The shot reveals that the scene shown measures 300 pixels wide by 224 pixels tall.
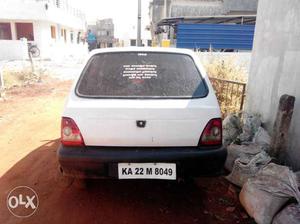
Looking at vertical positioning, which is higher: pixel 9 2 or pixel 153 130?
pixel 9 2

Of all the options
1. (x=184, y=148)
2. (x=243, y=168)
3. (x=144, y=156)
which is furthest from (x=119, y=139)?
(x=243, y=168)

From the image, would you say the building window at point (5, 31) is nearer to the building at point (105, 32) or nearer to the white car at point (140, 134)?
the building at point (105, 32)

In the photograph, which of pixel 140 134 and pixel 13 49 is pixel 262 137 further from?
pixel 13 49

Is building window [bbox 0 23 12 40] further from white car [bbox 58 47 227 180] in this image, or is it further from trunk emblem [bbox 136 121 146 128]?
trunk emblem [bbox 136 121 146 128]

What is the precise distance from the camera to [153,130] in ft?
8.29

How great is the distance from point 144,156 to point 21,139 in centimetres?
321

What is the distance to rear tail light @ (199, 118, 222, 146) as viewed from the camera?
260 cm

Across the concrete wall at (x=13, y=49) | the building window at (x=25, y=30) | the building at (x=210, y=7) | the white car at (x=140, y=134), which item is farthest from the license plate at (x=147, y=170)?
the building window at (x=25, y=30)

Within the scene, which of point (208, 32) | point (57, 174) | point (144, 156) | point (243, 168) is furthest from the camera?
point (208, 32)

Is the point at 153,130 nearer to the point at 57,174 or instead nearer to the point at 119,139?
the point at 119,139

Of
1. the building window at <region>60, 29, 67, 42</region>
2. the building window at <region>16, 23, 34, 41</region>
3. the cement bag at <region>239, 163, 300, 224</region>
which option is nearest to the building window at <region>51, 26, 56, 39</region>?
the building window at <region>60, 29, 67, 42</region>

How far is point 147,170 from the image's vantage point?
2582 millimetres

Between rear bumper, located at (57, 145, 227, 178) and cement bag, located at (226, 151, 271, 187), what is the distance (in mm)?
642

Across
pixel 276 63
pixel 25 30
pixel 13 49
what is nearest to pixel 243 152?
pixel 276 63
